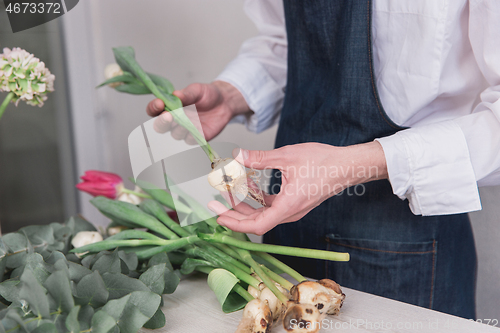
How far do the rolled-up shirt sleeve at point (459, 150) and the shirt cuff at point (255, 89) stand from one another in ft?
1.33

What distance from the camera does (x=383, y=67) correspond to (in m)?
0.63

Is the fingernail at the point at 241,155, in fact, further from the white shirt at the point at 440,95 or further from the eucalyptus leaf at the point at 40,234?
the eucalyptus leaf at the point at 40,234

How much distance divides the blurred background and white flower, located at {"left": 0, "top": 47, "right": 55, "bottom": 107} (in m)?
0.61

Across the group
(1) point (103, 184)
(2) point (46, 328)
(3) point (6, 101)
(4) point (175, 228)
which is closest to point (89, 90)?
(1) point (103, 184)

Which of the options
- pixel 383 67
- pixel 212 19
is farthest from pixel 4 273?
pixel 212 19

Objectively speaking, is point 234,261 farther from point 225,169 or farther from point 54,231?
point 54,231

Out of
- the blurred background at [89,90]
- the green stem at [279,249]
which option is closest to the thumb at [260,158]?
the green stem at [279,249]

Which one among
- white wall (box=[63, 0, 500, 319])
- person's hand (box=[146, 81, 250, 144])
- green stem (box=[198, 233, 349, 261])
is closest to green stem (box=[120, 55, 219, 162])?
person's hand (box=[146, 81, 250, 144])

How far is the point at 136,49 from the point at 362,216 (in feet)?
3.39

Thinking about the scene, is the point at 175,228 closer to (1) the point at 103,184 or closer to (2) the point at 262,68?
(1) the point at 103,184

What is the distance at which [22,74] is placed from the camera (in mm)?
560

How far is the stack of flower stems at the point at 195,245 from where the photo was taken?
0.51m

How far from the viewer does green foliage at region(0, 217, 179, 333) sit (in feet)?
1.13

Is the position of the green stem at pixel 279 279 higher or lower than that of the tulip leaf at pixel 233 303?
higher
